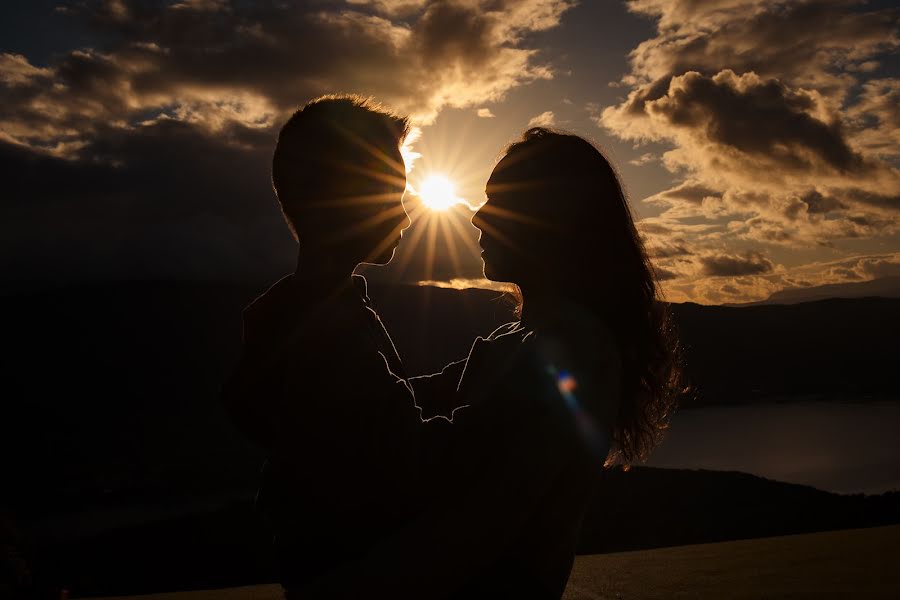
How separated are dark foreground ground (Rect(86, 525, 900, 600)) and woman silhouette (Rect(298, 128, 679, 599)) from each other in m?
5.72

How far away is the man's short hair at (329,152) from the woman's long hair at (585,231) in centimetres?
34

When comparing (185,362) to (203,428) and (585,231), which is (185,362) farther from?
(585,231)

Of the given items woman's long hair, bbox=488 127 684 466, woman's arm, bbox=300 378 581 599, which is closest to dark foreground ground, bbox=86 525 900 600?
woman's long hair, bbox=488 127 684 466

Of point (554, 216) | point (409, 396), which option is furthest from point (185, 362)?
point (409, 396)

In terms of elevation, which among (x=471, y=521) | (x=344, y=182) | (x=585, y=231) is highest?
(x=344, y=182)

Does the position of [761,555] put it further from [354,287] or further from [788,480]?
[788,480]

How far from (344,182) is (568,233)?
49 cm

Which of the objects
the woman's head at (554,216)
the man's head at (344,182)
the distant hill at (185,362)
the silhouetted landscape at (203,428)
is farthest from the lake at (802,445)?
the man's head at (344,182)

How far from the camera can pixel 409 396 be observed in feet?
3.19

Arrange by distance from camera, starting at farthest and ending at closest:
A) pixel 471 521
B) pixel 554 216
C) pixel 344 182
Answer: pixel 554 216 → pixel 344 182 → pixel 471 521

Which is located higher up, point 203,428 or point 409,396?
point 409,396

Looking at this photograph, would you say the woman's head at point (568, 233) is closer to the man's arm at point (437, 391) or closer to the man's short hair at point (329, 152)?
the man's arm at point (437, 391)

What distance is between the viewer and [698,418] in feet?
315

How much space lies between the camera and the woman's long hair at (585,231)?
1.35m
